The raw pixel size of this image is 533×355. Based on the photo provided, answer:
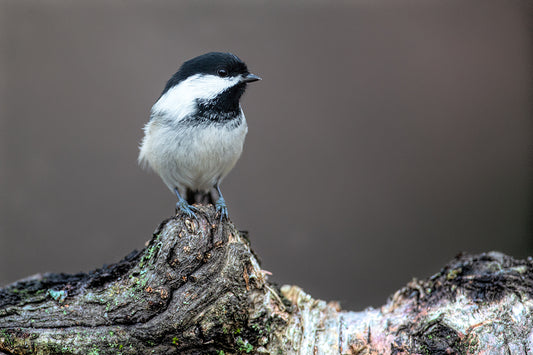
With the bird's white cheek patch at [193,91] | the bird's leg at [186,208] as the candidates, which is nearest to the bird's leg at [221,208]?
the bird's leg at [186,208]

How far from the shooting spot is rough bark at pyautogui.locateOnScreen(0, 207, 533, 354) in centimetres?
134

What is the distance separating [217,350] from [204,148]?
2.50 ft

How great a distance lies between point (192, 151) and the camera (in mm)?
1771

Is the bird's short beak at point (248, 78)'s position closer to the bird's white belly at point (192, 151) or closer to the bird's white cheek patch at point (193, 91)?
the bird's white cheek patch at point (193, 91)

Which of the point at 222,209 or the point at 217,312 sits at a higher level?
the point at 222,209

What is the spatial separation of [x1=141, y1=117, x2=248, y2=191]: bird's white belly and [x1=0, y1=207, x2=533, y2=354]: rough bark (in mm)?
327

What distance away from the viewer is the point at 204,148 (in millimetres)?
1766

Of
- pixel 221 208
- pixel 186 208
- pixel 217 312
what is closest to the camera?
pixel 217 312

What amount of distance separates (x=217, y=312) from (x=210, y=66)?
93 centimetres

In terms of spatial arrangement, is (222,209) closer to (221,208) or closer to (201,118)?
(221,208)

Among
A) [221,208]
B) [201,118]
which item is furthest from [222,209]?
[201,118]

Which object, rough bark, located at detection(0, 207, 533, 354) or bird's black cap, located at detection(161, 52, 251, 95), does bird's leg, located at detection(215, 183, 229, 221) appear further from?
bird's black cap, located at detection(161, 52, 251, 95)

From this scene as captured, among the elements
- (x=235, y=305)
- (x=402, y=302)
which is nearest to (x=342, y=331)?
(x=402, y=302)

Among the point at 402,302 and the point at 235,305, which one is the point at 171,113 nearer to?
the point at 235,305
